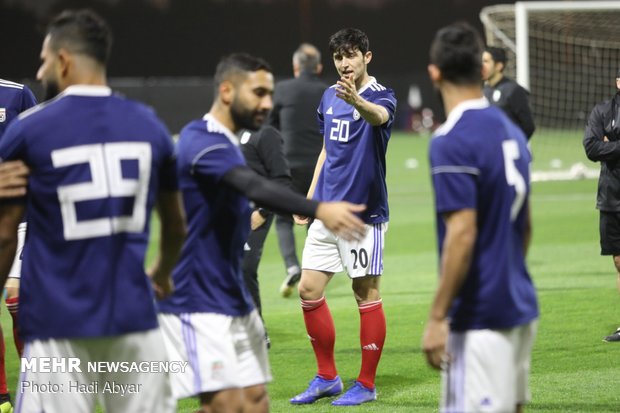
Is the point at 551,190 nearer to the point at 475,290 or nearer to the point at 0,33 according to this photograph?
the point at 475,290

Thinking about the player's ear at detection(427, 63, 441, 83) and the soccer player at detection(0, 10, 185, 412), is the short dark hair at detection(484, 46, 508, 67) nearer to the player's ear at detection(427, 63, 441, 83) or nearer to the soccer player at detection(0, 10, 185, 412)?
the player's ear at detection(427, 63, 441, 83)

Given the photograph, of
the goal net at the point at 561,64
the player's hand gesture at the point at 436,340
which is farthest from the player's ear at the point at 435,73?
the goal net at the point at 561,64

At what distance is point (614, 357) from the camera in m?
7.64

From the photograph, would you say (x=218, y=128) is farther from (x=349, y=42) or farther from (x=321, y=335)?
(x=321, y=335)

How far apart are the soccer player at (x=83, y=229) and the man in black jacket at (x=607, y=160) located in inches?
218

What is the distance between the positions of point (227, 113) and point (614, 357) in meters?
4.40

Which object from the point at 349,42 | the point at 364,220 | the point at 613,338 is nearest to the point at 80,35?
the point at 349,42

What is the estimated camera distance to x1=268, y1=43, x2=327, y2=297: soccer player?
431 inches

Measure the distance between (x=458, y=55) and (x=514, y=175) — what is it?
1.65ft

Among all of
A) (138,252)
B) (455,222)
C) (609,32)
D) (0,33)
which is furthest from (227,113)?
(0,33)

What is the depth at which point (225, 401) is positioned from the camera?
428 cm

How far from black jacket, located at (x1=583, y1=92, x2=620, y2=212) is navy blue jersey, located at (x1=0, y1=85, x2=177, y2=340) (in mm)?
5601

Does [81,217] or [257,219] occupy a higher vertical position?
[81,217]

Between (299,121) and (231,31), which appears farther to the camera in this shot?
(231,31)
